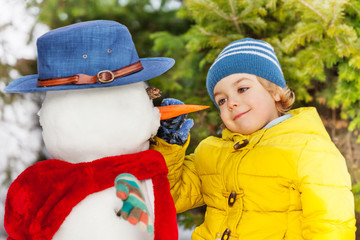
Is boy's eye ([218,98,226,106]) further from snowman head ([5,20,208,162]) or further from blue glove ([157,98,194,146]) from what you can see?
snowman head ([5,20,208,162])

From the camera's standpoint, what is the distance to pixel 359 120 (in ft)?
6.83

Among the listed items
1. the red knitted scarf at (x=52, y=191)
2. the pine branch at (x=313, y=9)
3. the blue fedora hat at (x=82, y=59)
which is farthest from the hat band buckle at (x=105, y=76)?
the pine branch at (x=313, y=9)

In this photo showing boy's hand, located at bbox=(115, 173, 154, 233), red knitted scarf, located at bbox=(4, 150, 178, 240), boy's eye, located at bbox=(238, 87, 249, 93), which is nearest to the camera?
boy's hand, located at bbox=(115, 173, 154, 233)

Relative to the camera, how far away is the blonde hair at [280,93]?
1559mm

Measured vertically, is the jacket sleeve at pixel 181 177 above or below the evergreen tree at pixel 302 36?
below

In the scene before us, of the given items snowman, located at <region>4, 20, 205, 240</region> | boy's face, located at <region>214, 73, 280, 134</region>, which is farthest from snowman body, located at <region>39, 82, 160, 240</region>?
boy's face, located at <region>214, 73, 280, 134</region>

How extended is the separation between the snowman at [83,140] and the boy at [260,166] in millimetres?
287

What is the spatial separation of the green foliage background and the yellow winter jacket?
0.55 metres

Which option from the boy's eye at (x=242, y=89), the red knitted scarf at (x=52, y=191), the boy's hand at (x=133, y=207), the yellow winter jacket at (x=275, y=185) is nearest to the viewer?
the boy's hand at (x=133, y=207)

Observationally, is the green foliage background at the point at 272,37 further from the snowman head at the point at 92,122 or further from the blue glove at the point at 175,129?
the snowman head at the point at 92,122

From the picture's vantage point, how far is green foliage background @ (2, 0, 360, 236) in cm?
188

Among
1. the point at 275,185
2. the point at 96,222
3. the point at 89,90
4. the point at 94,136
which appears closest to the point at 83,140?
the point at 94,136

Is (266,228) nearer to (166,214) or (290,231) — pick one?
(290,231)

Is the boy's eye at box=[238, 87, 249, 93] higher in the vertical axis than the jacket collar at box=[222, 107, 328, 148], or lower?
higher
